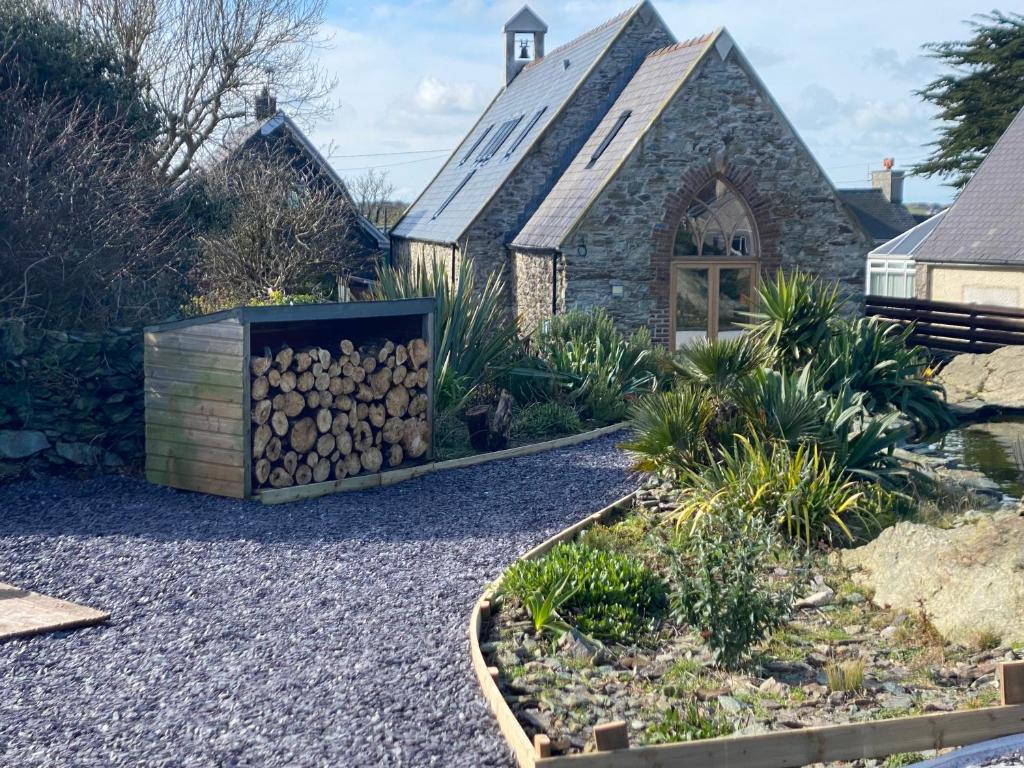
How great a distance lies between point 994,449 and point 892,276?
96.5ft

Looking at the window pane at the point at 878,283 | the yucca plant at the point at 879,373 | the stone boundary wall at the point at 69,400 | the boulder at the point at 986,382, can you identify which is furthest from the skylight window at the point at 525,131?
the window pane at the point at 878,283

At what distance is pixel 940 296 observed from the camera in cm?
2738

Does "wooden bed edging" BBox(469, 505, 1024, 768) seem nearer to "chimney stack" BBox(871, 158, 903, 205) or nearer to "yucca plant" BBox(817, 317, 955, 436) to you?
"yucca plant" BBox(817, 317, 955, 436)

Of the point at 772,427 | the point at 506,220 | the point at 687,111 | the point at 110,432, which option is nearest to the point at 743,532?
the point at 772,427

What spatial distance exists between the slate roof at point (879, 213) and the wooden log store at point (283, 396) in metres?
42.1

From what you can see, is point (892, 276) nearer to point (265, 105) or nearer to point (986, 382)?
point (986, 382)

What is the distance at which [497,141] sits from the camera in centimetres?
2817

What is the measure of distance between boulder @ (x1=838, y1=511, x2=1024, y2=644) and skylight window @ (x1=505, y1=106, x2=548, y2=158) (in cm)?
1791

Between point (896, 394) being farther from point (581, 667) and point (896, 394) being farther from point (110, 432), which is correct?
point (110, 432)

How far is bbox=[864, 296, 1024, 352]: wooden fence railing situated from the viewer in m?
23.2

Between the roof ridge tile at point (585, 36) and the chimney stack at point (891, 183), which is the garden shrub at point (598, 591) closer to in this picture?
the roof ridge tile at point (585, 36)

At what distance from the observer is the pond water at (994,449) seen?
12.5m

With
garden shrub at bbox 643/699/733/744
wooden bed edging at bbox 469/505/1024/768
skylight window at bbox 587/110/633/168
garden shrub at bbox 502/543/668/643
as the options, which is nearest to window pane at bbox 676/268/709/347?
skylight window at bbox 587/110/633/168

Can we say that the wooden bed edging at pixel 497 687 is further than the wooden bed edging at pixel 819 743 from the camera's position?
Yes
